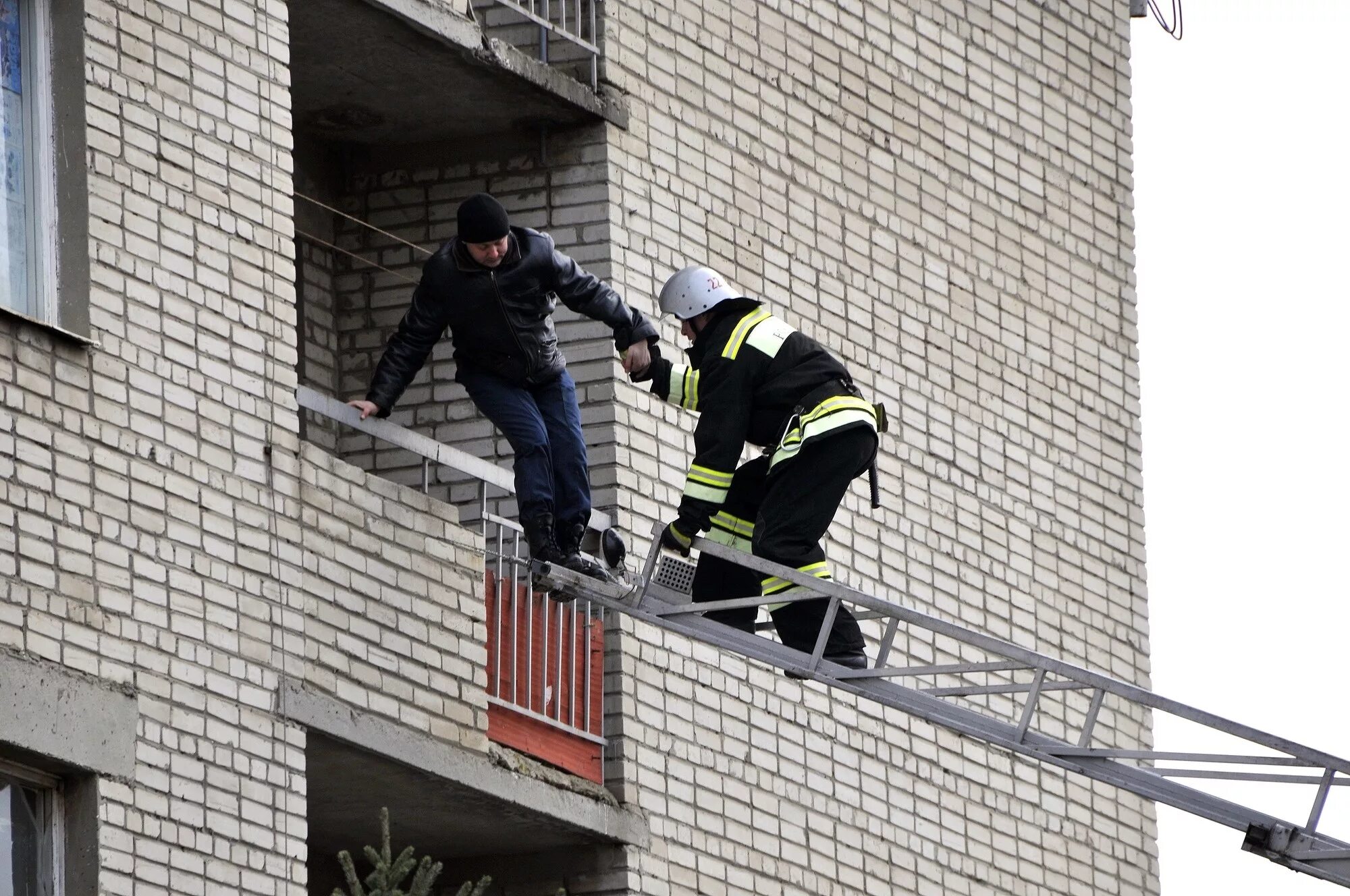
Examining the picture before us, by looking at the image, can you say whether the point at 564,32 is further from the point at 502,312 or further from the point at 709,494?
the point at 709,494

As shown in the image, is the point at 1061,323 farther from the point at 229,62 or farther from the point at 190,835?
the point at 190,835

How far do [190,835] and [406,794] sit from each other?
6.33ft

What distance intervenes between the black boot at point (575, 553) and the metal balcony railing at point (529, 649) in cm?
42

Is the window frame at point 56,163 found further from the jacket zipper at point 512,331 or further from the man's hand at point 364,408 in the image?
the jacket zipper at point 512,331

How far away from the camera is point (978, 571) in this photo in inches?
683

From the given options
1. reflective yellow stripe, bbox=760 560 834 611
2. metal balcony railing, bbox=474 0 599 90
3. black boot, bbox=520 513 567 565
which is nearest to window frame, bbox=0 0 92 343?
black boot, bbox=520 513 567 565

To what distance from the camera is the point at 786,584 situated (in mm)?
Answer: 13266

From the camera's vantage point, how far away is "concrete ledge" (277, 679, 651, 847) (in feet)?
42.2

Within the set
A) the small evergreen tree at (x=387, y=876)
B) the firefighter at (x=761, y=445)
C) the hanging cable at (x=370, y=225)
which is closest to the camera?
the small evergreen tree at (x=387, y=876)

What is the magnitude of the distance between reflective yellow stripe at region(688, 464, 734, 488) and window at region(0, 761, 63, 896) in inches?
116

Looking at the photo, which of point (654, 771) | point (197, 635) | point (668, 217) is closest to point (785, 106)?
point (668, 217)

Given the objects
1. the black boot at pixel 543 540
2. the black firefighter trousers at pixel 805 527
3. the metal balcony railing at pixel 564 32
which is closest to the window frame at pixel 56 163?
the black boot at pixel 543 540

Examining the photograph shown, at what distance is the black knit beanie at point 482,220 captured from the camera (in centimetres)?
1324

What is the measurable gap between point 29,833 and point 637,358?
11.0 ft
